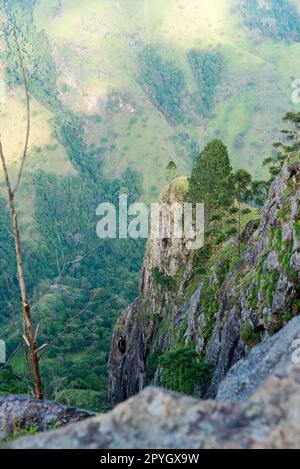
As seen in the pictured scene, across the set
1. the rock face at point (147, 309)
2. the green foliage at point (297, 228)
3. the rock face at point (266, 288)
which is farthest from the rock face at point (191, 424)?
the rock face at point (147, 309)

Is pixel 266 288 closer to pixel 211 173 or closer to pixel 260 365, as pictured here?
pixel 260 365

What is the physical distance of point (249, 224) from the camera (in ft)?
183

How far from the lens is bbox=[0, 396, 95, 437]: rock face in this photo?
1396 cm

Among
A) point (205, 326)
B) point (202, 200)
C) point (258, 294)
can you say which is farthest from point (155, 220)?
point (258, 294)

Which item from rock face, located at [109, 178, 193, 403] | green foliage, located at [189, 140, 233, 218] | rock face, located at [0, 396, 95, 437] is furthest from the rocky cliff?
rock face, located at [0, 396, 95, 437]

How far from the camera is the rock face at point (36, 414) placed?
45.8 ft

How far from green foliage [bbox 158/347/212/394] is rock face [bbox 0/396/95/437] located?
2374 centimetres

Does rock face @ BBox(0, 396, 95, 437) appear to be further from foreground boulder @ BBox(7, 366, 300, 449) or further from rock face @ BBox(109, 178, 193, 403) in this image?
rock face @ BBox(109, 178, 193, 403)

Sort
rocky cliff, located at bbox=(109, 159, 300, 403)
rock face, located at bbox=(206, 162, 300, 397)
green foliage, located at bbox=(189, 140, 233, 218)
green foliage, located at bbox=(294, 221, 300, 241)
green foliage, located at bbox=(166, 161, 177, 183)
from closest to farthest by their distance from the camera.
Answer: rock face, located at bbox=(206, 162, 300, 397)
rocky cliff, located at bbox=(109, 159, 300, 403)
green foliage, located at bbox=(294, 221, 300, 241)
green foliage, located at bbox=(189, 140, 233, 218)
green foliage, located at bbox=(166, 161, 177, 183)

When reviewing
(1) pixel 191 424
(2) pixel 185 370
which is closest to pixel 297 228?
(2) pixel 185 370

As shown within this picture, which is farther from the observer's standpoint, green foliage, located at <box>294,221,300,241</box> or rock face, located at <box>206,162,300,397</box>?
green foliage, located at <box>294,221,300,241</box>

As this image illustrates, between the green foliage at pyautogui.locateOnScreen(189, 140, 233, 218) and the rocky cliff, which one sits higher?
the green foliage at pyautogui.locateOnScreen(189, 140, 233, 218)

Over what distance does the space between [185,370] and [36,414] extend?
82.4ft

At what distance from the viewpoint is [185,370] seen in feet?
125
